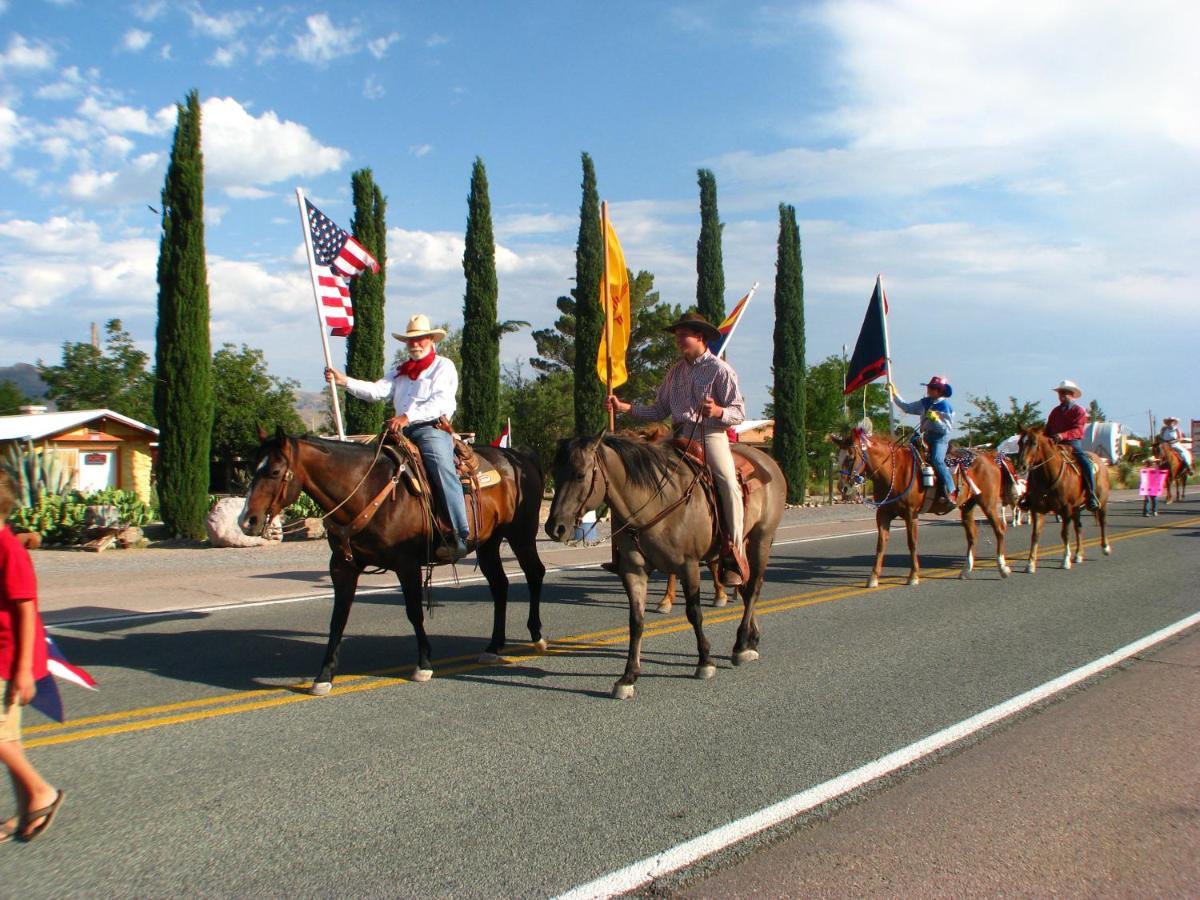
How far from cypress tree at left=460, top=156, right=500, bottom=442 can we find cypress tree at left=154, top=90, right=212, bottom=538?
1067cm

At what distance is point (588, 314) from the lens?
30953 mm

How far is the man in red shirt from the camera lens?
1451cm

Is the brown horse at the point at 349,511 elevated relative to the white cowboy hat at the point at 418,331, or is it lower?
lower

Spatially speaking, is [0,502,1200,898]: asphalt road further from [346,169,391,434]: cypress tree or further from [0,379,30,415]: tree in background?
[0,379,30,415]: tree in background

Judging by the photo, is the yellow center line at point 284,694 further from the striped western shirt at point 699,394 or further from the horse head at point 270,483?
the striped western shirt at point 699,394

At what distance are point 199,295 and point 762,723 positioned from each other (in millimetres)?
17771

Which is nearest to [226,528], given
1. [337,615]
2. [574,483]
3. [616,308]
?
[616,308]

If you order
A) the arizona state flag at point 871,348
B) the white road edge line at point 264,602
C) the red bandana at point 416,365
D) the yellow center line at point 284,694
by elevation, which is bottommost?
the yellow center line at point 284,694

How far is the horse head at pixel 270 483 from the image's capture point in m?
6.25

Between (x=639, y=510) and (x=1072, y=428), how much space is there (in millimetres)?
10883

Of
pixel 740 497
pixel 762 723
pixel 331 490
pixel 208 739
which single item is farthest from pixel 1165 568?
pixel 208 739

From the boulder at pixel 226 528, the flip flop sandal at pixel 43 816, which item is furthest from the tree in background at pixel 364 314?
the flip flop sandal at pixel 43 816

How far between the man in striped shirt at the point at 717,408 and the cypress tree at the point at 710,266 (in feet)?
80.5

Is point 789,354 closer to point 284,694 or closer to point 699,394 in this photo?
point 699,394
